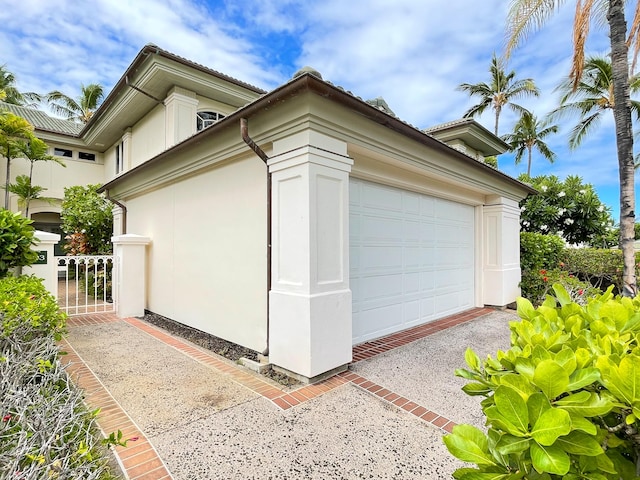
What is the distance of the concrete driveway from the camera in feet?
8.52

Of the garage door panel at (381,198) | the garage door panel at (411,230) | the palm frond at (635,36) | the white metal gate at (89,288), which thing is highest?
the palm frond at (635,36)

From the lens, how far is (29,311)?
3.35 meters

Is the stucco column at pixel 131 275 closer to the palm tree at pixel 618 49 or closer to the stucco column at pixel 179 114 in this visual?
the stucco column at pixel 179 114

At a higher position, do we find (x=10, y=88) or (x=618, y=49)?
(x=10, y=88)

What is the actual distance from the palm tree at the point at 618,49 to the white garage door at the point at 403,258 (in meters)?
3.81

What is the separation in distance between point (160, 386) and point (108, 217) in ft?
31.7

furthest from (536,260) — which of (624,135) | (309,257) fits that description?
(309,257)

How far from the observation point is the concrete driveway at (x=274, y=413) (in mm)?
2598

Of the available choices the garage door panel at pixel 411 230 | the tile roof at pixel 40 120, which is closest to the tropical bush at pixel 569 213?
the garage door panel at pixel 411 230

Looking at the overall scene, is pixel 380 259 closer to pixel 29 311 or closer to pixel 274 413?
pixel 274 413

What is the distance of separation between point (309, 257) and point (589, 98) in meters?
18.4

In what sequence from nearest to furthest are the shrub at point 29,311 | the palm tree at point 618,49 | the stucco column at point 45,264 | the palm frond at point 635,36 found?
the shrub at point 29,311
the stucco column at point 45,264
the palm frond at point 635,36
the palm tree at point 618,49

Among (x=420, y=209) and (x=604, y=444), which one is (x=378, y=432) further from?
(x=420, y=209)

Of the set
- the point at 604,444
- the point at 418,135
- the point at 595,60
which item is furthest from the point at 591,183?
the point at 604,444
